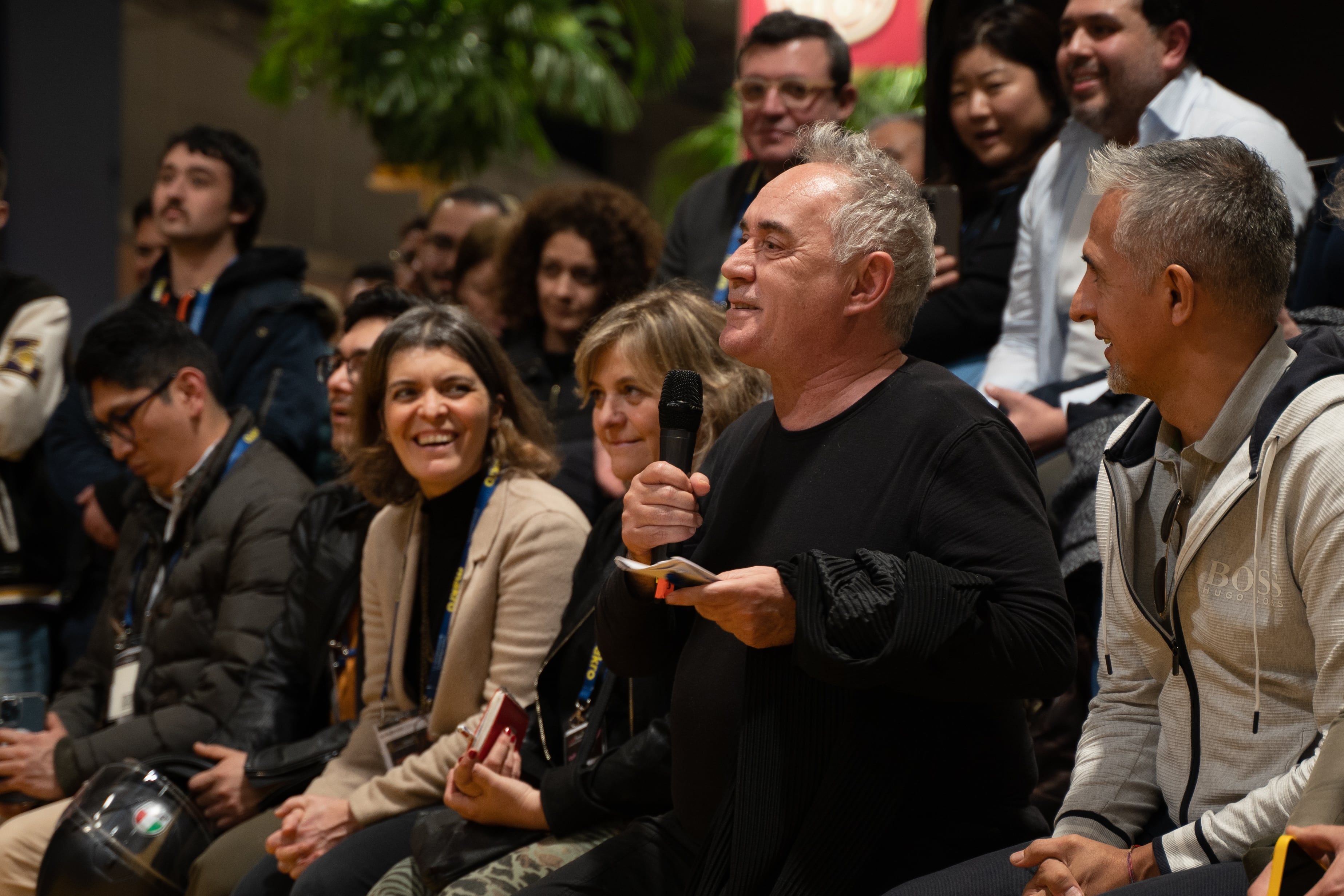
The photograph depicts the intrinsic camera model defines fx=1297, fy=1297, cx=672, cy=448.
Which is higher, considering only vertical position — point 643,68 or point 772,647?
point 643,68

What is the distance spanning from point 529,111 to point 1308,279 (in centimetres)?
564

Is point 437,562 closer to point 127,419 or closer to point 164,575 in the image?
point 164,575

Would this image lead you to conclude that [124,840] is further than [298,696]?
No

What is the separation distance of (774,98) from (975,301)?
83 centimetres

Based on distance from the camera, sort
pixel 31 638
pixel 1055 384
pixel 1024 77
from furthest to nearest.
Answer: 1. pixel 31 638
2. pixel 1024 77
3. pixel 1055 384

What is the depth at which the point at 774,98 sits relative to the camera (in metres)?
3.52

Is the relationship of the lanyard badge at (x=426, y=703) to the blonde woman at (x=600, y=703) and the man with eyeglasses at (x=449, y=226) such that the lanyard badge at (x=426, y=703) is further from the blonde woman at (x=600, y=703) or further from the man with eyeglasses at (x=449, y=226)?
the man with eyeglasses at (x=449, y=226)

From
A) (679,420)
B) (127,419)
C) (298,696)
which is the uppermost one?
(679,420)

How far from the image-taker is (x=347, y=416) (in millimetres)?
3531

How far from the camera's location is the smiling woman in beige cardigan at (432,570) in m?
2.61

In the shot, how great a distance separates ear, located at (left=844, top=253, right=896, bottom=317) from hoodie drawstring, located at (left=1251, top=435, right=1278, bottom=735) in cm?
55

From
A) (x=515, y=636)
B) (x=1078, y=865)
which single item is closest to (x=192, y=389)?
(x=515, y=636)

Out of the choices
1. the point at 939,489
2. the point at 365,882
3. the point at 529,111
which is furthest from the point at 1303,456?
the point at 529,111

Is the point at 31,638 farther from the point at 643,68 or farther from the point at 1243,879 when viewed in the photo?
the point at 643,68
